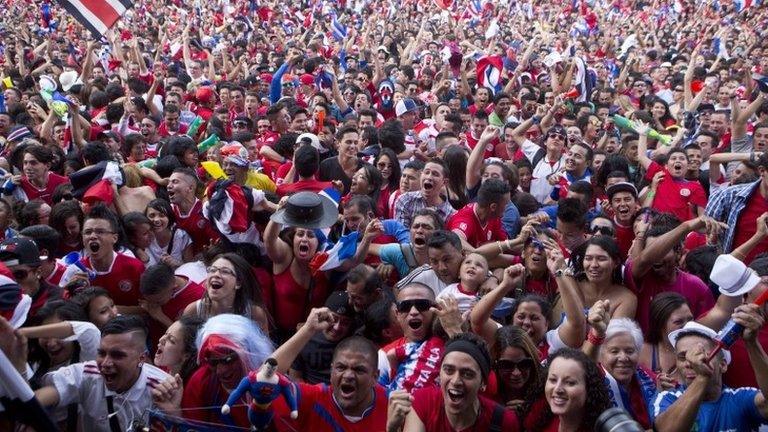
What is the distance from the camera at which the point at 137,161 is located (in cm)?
761

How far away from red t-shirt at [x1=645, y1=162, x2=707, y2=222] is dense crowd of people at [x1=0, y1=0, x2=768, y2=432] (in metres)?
0.02

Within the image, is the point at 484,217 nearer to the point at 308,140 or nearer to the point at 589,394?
the point at 308,140

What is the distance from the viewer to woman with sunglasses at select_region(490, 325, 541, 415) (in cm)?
398

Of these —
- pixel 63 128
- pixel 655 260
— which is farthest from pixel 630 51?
pixel 655 260

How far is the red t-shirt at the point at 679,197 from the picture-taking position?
21.9ft

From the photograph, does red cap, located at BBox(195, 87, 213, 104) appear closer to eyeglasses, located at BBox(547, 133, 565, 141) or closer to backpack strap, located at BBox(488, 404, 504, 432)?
eyeglasses, located at BBox(547, 133, 565, 141)

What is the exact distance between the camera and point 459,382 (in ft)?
11.6

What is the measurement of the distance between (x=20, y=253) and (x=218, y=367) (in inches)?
56.2

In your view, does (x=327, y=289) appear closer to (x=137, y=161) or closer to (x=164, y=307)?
(x=164, y=307)

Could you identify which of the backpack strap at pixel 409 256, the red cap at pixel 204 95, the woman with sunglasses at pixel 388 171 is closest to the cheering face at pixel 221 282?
the backpack strap at pixel 409 256

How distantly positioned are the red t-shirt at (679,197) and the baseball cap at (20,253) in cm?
447

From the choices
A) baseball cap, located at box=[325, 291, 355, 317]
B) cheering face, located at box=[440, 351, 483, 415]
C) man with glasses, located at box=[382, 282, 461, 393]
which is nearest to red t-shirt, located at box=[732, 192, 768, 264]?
man with glasses, located at box=[382, 282, 461, 393]

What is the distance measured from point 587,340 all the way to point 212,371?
5.53 feet

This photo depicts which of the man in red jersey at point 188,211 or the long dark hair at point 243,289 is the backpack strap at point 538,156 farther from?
the long dark hair at point 243,289
